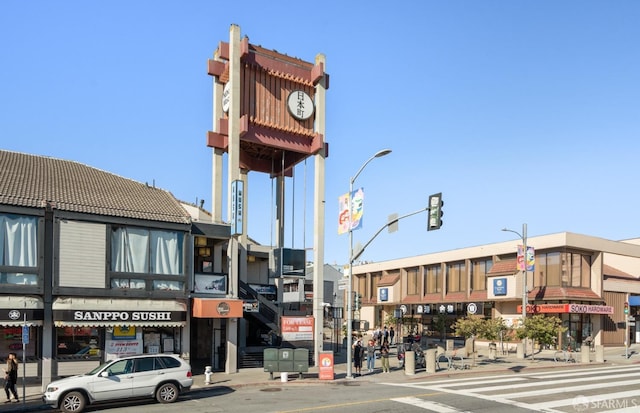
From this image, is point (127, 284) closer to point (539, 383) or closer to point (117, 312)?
point (117, 312)

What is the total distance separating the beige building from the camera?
42.4 metres

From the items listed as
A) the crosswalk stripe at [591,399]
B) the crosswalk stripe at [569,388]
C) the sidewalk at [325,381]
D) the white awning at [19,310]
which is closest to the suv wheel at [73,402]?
the sidewalk at [325,381]

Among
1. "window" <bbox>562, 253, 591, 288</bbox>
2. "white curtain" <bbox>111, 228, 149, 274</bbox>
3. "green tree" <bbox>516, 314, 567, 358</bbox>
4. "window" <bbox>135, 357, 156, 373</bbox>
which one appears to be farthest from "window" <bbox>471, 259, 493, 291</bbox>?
"window" <bbox>135, 357, 156, 373</bbox>

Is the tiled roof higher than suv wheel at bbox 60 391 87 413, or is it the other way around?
the tiled roof

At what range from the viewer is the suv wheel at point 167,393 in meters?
18.6

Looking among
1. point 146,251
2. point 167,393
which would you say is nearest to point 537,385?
point 167,393

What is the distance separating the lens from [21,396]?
2012 centimetres

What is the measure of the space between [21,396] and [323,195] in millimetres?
17315

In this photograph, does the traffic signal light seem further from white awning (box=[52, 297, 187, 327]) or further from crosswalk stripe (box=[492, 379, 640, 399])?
white awning (box=[52, 297, 187, 327])

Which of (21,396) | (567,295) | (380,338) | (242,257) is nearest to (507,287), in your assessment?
(567,295)

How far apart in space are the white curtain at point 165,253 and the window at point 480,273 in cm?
3103

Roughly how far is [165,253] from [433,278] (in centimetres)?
3672

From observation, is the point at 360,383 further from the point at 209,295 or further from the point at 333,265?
the point at 333,265

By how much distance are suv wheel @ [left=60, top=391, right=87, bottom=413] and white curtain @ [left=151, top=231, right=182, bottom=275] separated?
868cm
